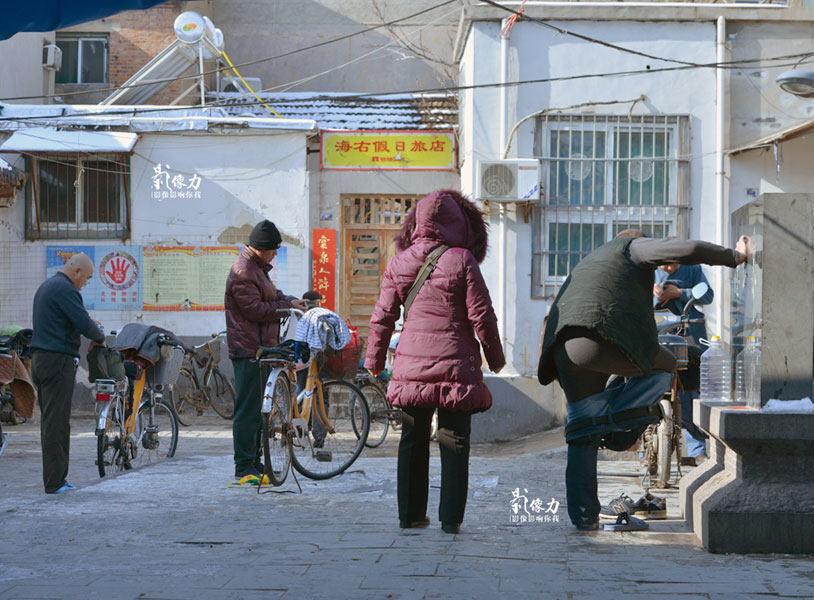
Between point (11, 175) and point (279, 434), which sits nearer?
point (279, 434)

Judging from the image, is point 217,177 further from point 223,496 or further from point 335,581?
point 335,581

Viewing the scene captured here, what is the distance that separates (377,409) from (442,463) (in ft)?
20.5

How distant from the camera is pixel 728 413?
15.4 feet

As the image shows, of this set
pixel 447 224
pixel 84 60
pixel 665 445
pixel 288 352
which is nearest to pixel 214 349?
pixel 84 60

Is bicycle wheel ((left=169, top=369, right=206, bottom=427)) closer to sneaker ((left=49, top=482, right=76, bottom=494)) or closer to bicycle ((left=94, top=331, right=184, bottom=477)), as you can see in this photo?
bicycle ((left=94, top=331, right=184, bottom=477))

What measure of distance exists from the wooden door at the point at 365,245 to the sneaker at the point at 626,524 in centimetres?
1014

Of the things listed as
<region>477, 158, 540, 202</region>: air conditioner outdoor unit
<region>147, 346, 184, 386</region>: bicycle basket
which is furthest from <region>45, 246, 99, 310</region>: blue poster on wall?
<region>147, 346, 184, 386</region>: bicycle basket

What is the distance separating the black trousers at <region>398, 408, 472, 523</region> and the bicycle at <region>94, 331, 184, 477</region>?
11.4ft

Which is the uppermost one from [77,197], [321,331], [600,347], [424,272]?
[77,197]

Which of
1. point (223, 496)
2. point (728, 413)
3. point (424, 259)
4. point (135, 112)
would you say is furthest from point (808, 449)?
point (135, 112)

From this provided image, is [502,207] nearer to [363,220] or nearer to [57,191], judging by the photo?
[363,220]

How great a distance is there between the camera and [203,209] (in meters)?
15.2

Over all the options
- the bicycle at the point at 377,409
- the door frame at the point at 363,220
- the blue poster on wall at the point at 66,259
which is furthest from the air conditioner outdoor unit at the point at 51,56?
the bicycle at the point at 377,409

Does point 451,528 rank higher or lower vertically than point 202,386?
higher
